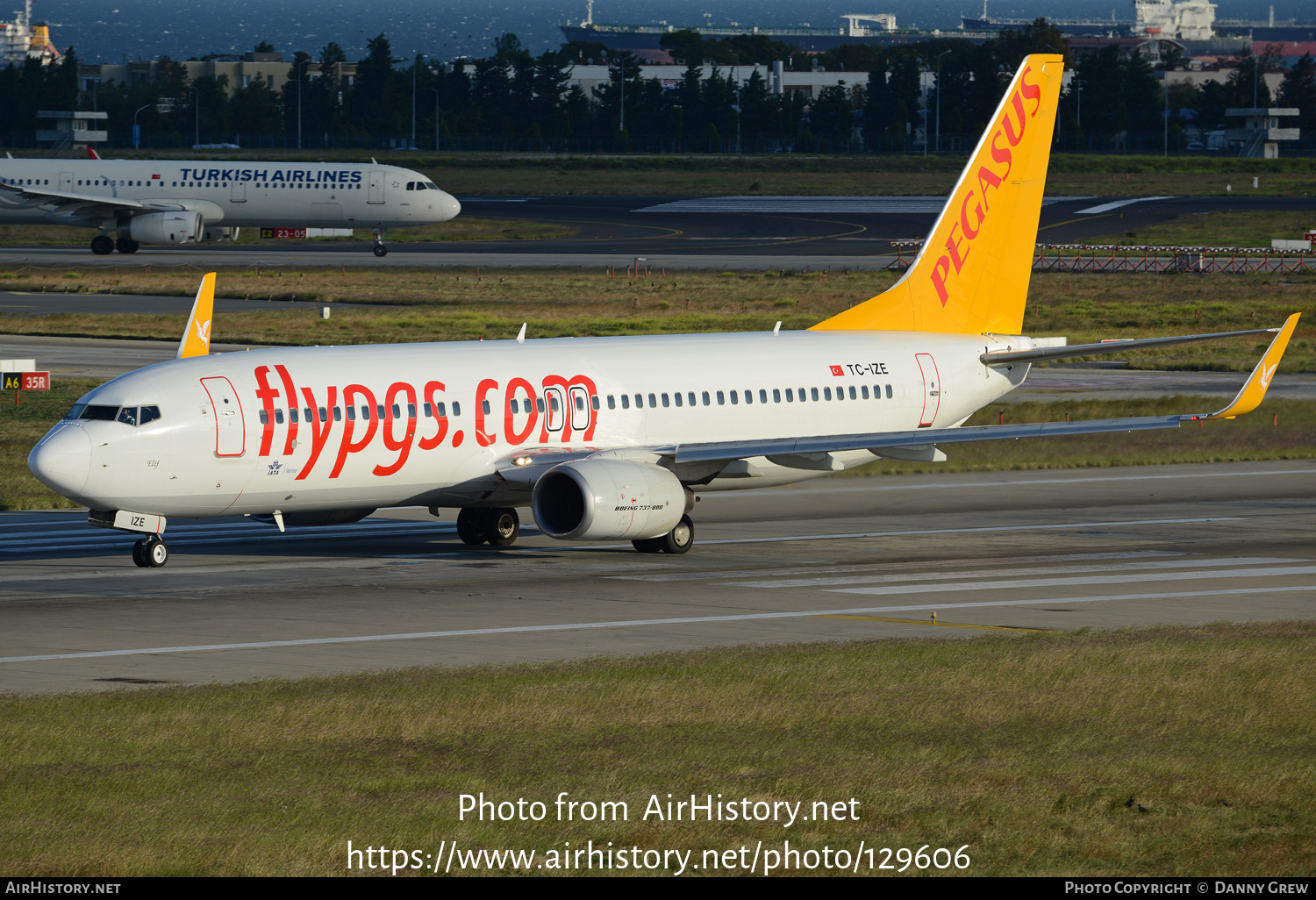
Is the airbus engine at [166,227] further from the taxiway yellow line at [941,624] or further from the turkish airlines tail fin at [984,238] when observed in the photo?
the taxiway yellow line at [941,624]

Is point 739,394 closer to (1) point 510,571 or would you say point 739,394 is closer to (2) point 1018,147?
(1) point 510,571

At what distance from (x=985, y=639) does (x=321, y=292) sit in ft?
224

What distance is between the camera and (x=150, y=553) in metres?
32.3

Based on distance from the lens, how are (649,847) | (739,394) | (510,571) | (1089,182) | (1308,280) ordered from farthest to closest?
(1089,182) < (1308,280) < (739,394) < (510,571) < (649,847)

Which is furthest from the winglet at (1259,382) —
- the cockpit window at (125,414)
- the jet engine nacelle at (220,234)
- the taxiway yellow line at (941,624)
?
the jet engine nacelle at (220,234)

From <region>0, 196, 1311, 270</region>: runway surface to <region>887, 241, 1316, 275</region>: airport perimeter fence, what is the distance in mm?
5548

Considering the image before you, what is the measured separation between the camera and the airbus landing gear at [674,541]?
34.5 metres

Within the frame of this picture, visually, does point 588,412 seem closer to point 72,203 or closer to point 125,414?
point 125,414

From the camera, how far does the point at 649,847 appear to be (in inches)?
587

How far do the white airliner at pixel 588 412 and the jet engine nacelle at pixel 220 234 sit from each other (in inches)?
3174

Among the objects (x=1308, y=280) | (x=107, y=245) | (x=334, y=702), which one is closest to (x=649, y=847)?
(x=334, y=702)

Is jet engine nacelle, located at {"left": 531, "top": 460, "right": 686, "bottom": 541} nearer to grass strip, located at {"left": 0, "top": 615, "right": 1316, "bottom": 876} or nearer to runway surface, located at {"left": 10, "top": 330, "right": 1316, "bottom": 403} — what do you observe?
grass strip, located at {"left": 0, "top": 615, "right": 1316, "bottom": 876}

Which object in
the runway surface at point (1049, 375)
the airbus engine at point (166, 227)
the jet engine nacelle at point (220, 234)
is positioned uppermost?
the airbus engine at point (166, 227)

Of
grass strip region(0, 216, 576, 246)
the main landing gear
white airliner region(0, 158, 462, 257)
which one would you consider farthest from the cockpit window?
grass strip region(0, 216, 576, 246)
